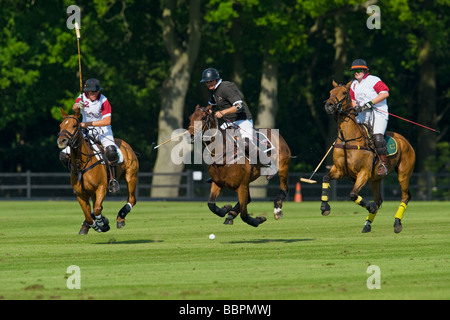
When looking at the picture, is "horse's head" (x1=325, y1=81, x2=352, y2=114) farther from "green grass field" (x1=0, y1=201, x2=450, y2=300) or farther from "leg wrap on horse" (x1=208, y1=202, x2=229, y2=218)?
"leg wrap on horse" (x1=208, y1=202, x2=229, y2=218)

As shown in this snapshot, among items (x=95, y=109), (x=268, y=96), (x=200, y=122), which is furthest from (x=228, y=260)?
(x=268, y=96)

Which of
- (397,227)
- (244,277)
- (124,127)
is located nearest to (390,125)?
(124,127)

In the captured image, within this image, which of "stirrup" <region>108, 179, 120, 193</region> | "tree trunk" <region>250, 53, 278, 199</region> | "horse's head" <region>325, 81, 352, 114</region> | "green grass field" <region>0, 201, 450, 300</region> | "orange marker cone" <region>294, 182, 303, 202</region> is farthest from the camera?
"tree trunk" <region>250, 53, 278, 199</region>

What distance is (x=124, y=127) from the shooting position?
178 feet

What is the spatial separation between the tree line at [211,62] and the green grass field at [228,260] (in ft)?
67.1

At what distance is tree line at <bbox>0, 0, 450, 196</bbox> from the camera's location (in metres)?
43.1

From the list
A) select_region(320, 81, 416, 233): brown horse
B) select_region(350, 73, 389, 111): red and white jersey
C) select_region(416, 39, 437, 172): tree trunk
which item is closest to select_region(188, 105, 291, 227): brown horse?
select_region(320, 81, 416, 233): brown horse

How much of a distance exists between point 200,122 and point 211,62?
117ft

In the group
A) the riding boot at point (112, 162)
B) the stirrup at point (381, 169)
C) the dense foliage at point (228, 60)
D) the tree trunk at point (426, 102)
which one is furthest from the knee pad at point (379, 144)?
the tree trunk at point (426, 102)

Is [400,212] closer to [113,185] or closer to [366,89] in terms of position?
[366,89]

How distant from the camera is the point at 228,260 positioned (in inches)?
570

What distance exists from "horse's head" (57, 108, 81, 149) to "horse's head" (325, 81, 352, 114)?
429 centimetres
